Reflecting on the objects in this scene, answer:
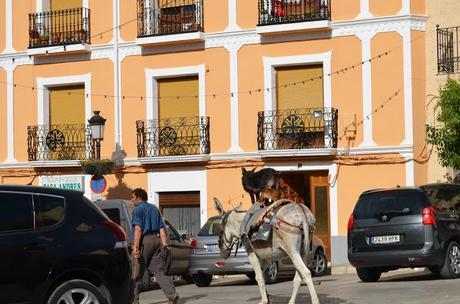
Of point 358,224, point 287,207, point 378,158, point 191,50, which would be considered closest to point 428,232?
point 358,224

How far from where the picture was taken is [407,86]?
1069 inches

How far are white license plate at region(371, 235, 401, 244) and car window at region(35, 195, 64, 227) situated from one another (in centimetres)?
893

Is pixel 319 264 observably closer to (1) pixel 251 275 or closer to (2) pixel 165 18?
(1) pixel 251 275

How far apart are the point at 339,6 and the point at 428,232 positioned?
987cm

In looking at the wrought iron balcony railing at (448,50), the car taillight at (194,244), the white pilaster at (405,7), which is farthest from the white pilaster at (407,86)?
the car taillight at (194,244)

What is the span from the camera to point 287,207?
1479 centimetres

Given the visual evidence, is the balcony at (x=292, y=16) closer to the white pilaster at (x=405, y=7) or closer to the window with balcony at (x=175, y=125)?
the white pilaster at (x=405, y=7)

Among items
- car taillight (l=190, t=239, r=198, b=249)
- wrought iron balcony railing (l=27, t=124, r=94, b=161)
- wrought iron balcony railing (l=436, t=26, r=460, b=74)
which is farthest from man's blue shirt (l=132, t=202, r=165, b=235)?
wrought iron balcony railing (l=27, t=124, r=94, b=161)

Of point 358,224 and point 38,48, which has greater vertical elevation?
point 38,48

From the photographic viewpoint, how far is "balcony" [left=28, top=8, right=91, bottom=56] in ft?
102

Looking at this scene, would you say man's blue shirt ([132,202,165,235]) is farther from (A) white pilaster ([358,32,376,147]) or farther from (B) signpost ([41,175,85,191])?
(B) signpost ([41,175,85,191])

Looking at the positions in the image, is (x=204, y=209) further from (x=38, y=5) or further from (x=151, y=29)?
(x=38, y=5)

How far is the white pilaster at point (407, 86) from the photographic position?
2709cm

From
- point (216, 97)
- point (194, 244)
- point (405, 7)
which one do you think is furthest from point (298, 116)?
point (194, 244)
